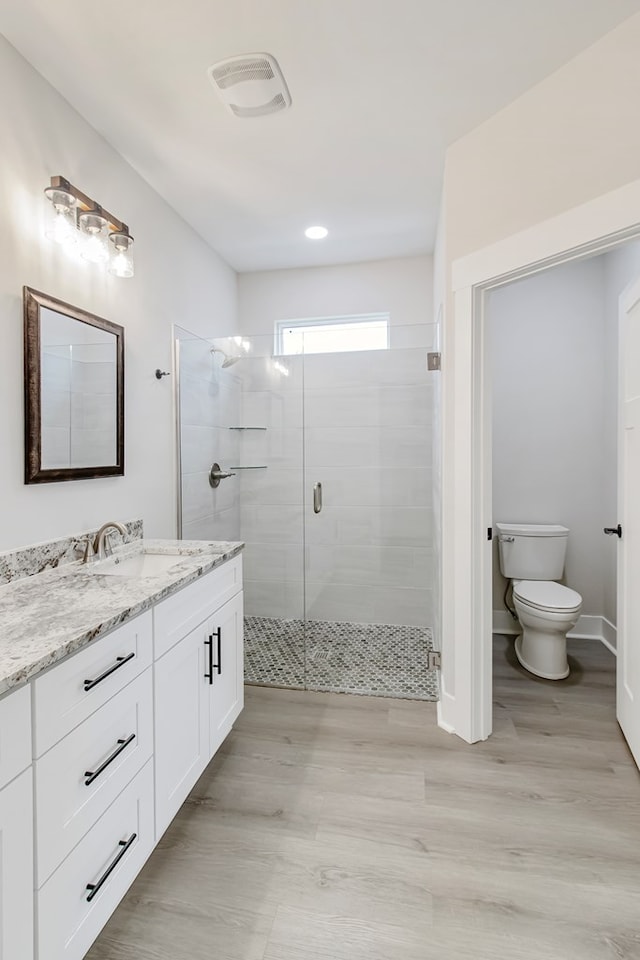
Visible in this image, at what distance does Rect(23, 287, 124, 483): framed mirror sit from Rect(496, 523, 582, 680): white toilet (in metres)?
2.32

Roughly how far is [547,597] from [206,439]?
2.22 metres

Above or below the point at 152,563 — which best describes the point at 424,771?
below

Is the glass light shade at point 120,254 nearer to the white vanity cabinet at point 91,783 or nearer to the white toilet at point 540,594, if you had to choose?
the white vanity cabinet at point 91,783

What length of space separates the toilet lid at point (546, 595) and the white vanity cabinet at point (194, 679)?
165cm

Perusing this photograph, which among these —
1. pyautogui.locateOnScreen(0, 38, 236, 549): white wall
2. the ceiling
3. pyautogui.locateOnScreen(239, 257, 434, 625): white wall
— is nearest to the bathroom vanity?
pyautogui.locateOnScreen(0, 38, 236, 549): white wall

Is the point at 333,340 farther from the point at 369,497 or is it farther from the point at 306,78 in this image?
the point at 306,78

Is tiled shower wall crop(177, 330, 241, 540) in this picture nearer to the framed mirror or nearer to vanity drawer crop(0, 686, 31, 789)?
the framed mirror

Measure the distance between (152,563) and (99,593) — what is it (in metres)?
0.63

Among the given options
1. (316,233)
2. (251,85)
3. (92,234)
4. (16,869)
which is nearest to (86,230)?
(92,234)

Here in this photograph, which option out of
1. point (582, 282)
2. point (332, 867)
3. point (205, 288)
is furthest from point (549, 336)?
point (332, 867)

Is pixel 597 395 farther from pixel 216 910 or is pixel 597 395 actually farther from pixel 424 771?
pixel 216 910

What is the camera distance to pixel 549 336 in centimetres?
325

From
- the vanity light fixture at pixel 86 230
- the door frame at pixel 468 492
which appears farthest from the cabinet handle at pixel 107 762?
the vanity light fixture at pixel 86 230

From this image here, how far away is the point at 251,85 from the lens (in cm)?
177
